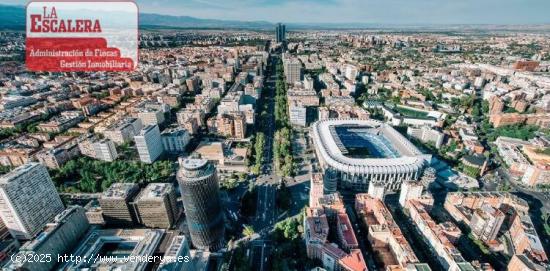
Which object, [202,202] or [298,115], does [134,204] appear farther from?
[298,115]

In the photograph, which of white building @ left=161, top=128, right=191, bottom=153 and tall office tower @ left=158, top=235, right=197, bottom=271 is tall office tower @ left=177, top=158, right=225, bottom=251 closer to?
tall office tower @ left=158, top=235, right=197, bottom=271

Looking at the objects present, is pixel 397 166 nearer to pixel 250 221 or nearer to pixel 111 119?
pixel 250 221

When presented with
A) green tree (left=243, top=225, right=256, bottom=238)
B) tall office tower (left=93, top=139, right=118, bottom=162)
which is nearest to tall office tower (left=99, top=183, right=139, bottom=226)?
green tree (left=243, top=225, right=256, bottom=238)

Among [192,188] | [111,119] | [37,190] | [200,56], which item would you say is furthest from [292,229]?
[200,56]

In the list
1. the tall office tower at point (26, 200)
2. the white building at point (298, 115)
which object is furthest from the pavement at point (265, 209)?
the tall office tower at point (26, 200)

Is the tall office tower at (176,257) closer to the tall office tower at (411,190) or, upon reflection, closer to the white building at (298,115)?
the tall office tower at (411,190)

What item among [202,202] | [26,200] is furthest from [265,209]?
[26,200]
